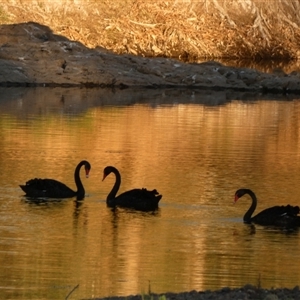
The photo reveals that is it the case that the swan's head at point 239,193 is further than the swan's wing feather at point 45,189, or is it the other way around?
the swan's wing feather at point 45,189

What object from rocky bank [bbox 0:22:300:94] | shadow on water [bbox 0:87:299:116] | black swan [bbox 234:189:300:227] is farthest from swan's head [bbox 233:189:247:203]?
rocky bank [bbox 0:22:300:94]

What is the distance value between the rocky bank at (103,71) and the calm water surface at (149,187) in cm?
740

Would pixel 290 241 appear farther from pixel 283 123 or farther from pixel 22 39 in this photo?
pixel 22 39

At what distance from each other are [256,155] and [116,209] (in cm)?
787

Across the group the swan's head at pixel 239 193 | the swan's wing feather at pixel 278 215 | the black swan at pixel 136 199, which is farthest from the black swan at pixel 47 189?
the swan's wing feather at pixel 278 215

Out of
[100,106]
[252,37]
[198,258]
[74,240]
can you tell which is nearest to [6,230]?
[74,240]

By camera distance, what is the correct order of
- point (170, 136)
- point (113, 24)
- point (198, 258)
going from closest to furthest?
point (198, 258) → point (170, 136) → point (113, 24)

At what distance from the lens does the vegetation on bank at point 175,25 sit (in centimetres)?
5672

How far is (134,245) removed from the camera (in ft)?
51.9

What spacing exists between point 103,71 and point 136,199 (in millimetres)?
27640

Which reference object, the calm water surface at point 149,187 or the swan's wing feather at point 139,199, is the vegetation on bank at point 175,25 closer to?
the calm water surface at point 149,187

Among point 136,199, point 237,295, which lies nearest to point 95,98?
point 136,199

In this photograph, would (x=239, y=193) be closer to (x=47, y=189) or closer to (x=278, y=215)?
(x=278, y=215)

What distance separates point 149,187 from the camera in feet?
69.3
